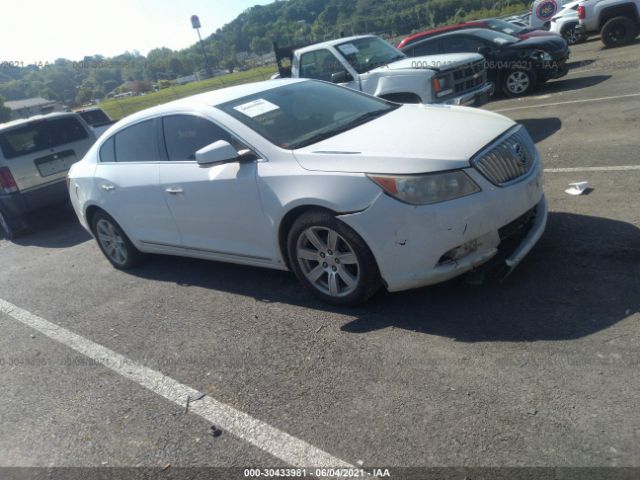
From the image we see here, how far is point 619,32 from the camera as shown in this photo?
14859 mm

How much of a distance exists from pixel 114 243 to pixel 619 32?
48.7 ft

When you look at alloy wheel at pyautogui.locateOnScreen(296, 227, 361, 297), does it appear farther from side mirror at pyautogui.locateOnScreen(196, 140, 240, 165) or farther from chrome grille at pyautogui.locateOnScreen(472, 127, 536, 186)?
chrome grille at pyautogui.locateOnScreen(472, 127, 536, 186)

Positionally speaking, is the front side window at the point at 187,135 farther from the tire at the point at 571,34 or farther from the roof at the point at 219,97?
the tire at the point at 571,34

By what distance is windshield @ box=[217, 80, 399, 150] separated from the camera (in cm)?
429

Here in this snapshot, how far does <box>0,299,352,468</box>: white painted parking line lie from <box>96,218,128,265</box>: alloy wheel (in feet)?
4.21

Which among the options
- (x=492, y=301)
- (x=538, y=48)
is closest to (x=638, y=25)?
(x=538, y=48)

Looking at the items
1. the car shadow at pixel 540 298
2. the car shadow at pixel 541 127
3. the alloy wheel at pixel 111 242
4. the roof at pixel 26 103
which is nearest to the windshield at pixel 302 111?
the car shadow at pixel 540 298

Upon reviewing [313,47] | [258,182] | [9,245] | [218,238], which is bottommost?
[9,245]

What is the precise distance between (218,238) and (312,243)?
3.48 ft

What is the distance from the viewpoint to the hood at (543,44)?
1077 cm

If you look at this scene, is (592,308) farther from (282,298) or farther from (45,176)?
(45,176)

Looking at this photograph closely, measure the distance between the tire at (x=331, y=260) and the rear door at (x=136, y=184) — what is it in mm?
1551

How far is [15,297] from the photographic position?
6.09 meters

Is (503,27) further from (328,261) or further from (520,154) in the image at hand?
(328,261)
